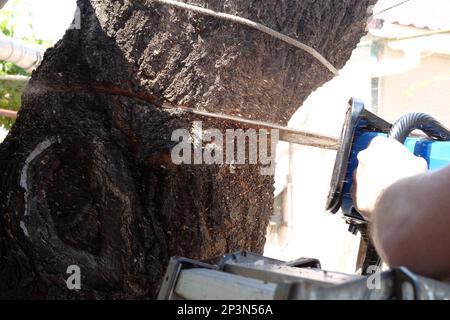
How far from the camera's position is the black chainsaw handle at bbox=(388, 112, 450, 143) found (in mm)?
1494

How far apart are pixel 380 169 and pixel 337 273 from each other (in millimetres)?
223

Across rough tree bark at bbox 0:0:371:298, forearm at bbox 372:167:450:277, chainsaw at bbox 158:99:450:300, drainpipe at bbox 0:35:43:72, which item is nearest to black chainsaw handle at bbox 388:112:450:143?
chainsaw at bbox 158:99:450:300

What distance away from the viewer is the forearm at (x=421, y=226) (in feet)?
3.22

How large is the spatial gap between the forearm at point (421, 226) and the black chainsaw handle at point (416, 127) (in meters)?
0.46

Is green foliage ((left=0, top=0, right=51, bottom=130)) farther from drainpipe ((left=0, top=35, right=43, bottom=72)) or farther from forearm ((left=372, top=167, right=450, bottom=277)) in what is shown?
forearm ((left=372, top=167, right=450, bottom=277))

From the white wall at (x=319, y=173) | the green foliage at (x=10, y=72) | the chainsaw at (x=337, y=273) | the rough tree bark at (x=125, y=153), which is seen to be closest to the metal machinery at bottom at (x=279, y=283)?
the chainsaw at (x=337, y=273)

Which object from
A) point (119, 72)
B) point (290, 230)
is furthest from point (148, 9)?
point (290, 230)

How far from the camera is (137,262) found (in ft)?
6.01

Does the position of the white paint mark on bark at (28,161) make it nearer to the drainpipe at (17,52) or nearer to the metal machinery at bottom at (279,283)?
the metal machinery at bottom at (279,283)

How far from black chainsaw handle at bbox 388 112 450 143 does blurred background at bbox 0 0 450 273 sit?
5.55 meters

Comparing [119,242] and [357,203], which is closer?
[357,203]
